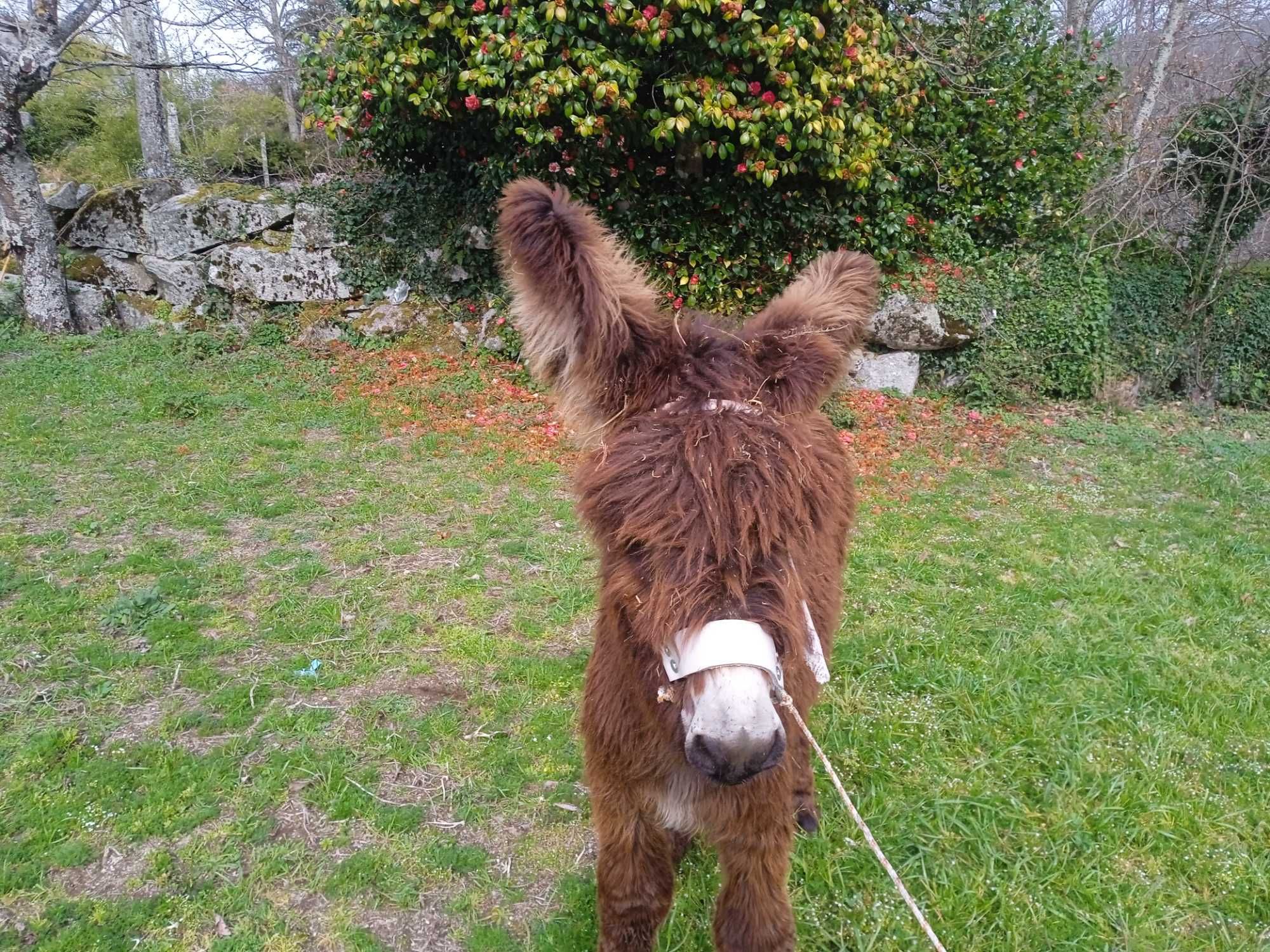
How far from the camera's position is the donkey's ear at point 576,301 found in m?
2.00

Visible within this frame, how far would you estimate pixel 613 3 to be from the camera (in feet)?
20.9

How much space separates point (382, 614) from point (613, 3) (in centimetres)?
573

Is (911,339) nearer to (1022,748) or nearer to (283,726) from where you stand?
(1022,748)

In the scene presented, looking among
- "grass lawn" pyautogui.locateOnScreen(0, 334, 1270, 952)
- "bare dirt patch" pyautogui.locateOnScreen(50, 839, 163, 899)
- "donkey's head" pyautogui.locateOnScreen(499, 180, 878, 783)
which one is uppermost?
"donkey's head" pyautogui.locateOnScreen(499, 180, 878, 783)

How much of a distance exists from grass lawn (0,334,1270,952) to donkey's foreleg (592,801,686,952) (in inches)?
11.7

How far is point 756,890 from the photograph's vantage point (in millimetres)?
2141

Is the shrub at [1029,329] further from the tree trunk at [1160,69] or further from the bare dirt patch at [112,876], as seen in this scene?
the bare dirt patch at [112,876]

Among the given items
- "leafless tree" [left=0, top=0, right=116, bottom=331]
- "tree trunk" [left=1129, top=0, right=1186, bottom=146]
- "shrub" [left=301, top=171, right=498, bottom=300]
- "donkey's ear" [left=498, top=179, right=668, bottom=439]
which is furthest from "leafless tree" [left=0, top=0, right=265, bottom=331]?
"tree trunk" [left=1129, top=0, right=1186, bottom=146]

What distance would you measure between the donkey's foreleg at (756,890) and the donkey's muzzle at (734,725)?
71 cm

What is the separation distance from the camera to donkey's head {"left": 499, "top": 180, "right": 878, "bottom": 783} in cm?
159

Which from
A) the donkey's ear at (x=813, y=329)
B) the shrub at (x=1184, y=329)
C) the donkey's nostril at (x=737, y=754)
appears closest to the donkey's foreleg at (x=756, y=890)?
the donkey's nostril at (x=737, y=754)

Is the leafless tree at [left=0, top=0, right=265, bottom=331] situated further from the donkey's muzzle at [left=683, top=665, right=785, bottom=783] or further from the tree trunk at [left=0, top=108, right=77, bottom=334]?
the donkey's muzzle at [left=683, top=665, right=785, bottom=783]

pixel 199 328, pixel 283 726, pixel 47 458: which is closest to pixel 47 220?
pixel 199 328

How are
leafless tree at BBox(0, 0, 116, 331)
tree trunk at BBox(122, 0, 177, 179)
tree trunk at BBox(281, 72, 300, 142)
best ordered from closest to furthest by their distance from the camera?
leafless tree at BBox(0, 0, 116, 331)
tree trunk at BBox(122, 0, 177, 179)
tree trunk at BBox(281, 72, 300, 142)
